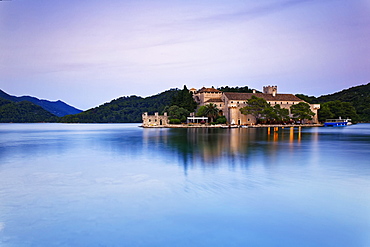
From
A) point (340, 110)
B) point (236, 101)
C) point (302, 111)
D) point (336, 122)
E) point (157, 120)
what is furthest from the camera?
point (340, 110)

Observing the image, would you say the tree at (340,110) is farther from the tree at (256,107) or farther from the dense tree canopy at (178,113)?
the dense tree canopy at (178,113)

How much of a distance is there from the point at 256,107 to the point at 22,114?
112526 mm

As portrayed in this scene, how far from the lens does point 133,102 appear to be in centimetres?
12250

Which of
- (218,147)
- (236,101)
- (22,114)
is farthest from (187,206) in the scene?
(22,114)

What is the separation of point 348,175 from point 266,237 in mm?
6813

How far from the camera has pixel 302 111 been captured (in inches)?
2221

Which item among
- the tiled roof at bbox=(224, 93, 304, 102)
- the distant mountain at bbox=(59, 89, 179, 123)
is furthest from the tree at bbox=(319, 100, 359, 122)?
the distant mountain at bbox=(59, 89, 179, 123)

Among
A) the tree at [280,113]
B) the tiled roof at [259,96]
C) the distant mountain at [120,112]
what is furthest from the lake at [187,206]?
the distant mountain at [120,112]

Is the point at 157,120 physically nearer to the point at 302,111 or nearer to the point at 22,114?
the point at 302,111

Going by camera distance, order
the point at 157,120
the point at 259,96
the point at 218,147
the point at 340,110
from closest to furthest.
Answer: the point at 218,147 → the point at 157,120 → the point at 259,96 → the point at 340,110

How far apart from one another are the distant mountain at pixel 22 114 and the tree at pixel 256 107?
104 meters

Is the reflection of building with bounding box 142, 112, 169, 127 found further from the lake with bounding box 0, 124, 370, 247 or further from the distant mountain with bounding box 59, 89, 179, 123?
the distant mountain with bounding box 59, 89, 179, 123

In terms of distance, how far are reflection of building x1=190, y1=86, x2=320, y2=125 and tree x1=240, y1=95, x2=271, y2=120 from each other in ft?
5.91

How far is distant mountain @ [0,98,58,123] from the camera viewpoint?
127 meters
